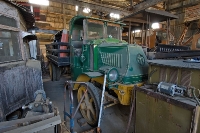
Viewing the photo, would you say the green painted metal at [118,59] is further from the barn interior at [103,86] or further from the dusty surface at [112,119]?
the dusty surface at [112,119]

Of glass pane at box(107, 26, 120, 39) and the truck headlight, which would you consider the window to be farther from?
glass pane at box(107, 26, 120, 39)

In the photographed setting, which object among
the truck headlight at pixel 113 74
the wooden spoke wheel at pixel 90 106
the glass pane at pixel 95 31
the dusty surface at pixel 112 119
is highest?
the glass pane at pixel 95 31

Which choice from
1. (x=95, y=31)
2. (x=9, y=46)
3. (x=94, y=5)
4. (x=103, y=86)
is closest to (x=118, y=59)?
(x=103, y=86)

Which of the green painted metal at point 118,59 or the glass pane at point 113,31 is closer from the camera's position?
the green painted metal at point 118,59

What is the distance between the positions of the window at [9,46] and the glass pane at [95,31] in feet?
6.48

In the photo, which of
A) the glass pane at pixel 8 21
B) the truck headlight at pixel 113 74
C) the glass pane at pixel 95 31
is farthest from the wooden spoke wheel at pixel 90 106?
the glass pane at pixel 8 21

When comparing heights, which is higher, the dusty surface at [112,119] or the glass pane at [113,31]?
the glass pane at [113,31]

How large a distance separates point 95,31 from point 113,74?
1.75m

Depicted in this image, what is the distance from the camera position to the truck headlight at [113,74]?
2.64 meters

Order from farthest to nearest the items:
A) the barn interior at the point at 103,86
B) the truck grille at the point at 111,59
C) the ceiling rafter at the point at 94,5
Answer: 1. the ceiling rafter at the point at 94,5
2. the truck grille at the point at 111,59
3. the barn interior at the point at 103,86

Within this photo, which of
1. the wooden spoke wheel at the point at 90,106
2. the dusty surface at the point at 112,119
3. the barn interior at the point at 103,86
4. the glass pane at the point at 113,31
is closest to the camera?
the barn interior at the point at 103,86

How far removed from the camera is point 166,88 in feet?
5.68

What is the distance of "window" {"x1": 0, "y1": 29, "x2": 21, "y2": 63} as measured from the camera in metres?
2.92

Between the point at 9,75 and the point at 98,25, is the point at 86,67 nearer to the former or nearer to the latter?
the point at 98,25
